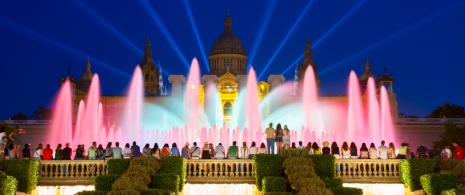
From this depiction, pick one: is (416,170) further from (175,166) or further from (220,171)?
(175,166)

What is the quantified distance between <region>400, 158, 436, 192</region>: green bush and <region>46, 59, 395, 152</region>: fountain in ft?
59.5

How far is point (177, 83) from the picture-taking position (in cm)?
7762

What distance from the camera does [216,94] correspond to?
261 ft

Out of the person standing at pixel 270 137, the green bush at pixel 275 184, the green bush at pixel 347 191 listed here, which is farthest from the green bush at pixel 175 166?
the person standing at pixel 270 137

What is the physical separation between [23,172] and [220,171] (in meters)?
6.45

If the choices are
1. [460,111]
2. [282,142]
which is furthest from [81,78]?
[282,142]

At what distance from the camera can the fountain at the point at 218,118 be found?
147 feet

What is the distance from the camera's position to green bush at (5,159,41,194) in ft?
72.3

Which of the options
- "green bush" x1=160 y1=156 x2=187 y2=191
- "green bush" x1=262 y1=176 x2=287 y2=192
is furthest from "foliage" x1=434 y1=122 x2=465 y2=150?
"green bush" x1=262 y1=176 x2=287 y2=192

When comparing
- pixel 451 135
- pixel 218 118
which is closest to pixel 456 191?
pixel 451 135

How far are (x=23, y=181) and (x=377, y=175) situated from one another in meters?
11.8

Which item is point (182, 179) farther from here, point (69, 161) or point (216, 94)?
point (216, 94)

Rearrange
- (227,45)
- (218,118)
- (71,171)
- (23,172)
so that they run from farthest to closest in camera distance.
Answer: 1. (227,45)
2. (218,118)
3. (71,171)
4. (23,172)

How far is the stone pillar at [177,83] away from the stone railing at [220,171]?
5340cm
